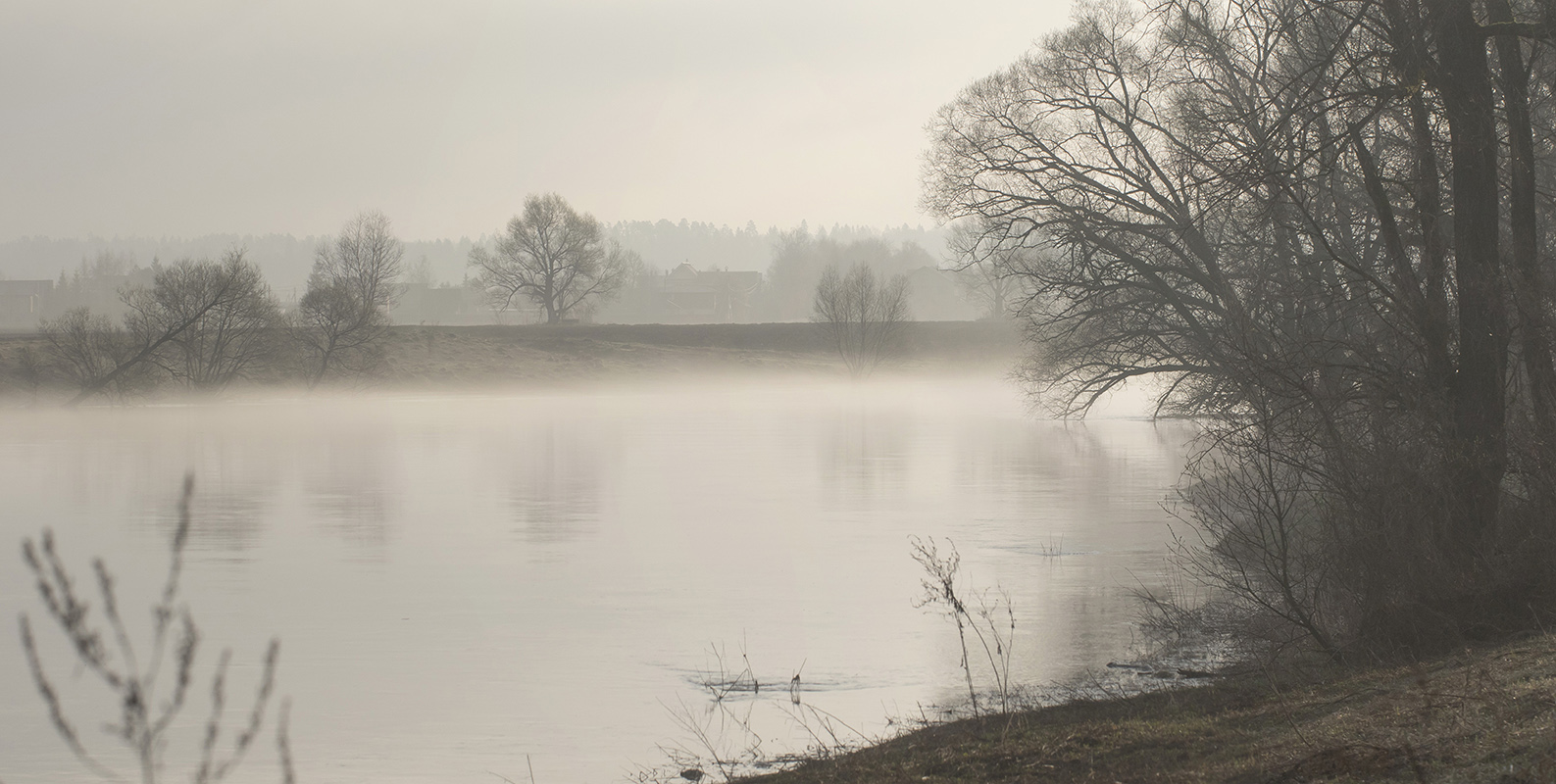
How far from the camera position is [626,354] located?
259ft

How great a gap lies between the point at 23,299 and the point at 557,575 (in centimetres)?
16741

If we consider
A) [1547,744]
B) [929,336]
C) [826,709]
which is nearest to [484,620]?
[826,709]

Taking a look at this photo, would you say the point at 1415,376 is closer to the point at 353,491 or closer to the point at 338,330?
the point at 353,491

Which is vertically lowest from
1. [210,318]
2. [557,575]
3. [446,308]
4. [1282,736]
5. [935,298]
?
[557,575]

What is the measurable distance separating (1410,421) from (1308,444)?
862mm

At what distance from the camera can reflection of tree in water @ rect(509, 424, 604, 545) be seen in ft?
68.0

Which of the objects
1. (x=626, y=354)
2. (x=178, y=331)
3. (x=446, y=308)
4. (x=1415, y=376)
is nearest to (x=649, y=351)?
(x=626, y=354)

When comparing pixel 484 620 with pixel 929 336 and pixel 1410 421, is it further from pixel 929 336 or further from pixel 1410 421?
pixel 929 336

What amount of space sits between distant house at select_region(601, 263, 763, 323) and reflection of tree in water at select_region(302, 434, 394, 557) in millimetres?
110852

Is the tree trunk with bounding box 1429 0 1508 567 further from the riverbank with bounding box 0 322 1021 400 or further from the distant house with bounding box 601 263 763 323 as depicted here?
the distant house with bounding box 601 263 763 323

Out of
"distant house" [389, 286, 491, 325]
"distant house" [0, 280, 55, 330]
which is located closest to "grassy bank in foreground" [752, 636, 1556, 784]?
"distant house" [389, 286, 491, 325]

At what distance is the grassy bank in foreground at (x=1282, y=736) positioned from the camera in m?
5.45

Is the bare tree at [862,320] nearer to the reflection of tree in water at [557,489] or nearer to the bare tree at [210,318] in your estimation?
the bare tree at [210,318]

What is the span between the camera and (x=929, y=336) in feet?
279
